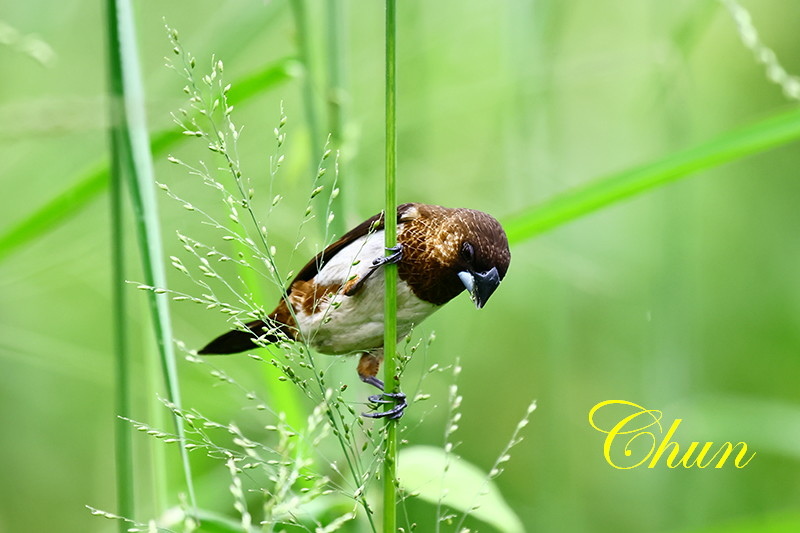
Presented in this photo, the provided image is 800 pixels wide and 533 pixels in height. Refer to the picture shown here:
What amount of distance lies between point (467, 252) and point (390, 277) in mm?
215

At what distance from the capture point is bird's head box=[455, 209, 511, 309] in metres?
1.24

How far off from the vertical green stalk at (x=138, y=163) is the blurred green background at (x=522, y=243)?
13.7 inches

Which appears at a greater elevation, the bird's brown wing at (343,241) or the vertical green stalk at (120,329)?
the bird's brown wing at (343,241)

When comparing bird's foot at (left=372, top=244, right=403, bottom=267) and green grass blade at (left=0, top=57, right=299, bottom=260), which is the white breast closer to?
bird's foot at (left=372, top=244, right=403, bottom=267)

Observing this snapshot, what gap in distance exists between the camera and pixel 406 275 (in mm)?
1351

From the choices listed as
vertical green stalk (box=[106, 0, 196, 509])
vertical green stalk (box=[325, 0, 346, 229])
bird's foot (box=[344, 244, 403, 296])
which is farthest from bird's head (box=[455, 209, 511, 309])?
vertical green stalk (box=[106, 0, 196, 509])

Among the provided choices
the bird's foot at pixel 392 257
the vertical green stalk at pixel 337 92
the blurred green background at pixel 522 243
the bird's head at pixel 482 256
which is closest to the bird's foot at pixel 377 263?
the bird's foot at pixel 392 257

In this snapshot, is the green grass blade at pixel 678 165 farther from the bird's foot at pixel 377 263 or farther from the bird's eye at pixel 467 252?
the bird's foot at pixel 377 263

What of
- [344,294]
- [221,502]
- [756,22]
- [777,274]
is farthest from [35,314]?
[756,22]

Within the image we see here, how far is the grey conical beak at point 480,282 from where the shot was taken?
4.03ft

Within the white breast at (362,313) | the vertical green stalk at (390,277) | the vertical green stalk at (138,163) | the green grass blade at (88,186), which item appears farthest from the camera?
the green grass blade at (88,186)

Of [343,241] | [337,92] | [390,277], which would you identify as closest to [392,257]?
[390,277]

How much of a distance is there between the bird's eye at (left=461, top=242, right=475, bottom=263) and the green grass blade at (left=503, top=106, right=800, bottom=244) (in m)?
0.19

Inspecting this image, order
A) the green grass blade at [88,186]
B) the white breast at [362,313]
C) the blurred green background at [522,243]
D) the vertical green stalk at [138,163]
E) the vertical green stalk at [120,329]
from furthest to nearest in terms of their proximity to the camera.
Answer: the blurred green background at [522,243]
the green grass blade at [88,186]
the white breast at [362,313]
the vertical green stalk at [120,329]
the vertical green stalk at [138,163]
